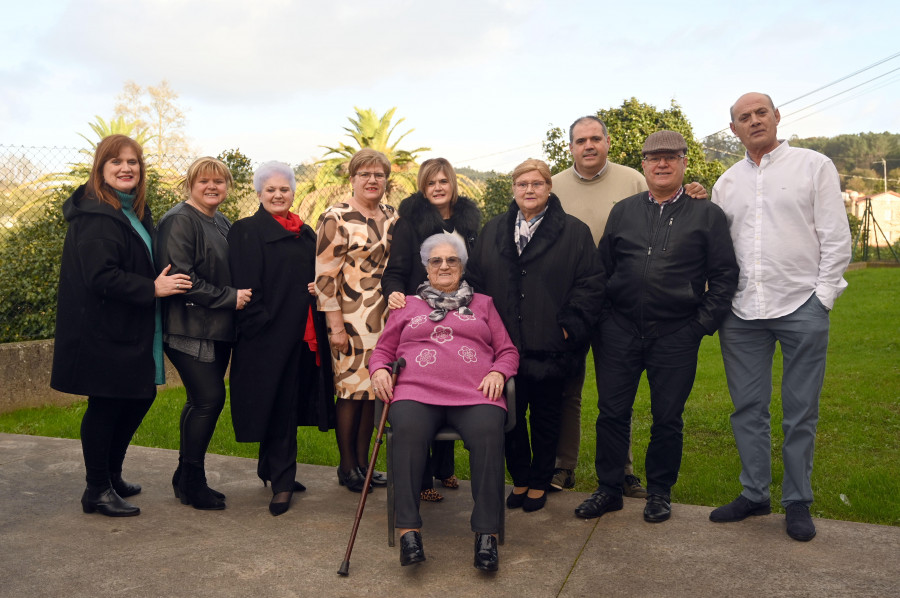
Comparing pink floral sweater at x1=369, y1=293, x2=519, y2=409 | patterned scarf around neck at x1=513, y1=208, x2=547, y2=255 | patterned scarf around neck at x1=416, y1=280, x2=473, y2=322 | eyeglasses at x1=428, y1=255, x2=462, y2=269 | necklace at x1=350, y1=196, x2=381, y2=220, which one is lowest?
pink floral sweater at x1=369, y1=293, x2=519, y2=409

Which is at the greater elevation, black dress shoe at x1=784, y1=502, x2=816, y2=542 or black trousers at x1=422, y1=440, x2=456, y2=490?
black trousers at x1=422, y1=440, x2=456, y2=490

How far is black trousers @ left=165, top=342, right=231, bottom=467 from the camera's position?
4094 mm

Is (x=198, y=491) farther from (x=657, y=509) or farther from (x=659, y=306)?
(x=659, y=306)

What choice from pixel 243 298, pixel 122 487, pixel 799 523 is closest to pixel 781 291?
pixel 799 523

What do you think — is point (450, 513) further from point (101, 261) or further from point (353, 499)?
point (101, 261)

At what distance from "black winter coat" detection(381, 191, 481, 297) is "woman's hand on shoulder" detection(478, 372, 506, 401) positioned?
0.82m

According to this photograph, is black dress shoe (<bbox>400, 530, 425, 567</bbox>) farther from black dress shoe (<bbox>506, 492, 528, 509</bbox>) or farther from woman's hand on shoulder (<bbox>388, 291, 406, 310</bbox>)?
woman's hand on shoulder (<bbox>388, 291, 406, 310</bbox>)

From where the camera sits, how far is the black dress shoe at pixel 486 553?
3.28 m

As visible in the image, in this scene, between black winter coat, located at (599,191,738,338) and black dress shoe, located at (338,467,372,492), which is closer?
black winter coat, located at (599,191,738,338)

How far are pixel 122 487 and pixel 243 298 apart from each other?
4.46ft

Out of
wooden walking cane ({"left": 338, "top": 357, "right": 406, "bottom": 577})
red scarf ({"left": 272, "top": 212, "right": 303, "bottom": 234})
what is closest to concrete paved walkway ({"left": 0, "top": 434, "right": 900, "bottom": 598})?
wooden walking cane ({"left": 338, "top": 357, "right": 406, "bottom": 577})

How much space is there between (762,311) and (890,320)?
9.53 meters

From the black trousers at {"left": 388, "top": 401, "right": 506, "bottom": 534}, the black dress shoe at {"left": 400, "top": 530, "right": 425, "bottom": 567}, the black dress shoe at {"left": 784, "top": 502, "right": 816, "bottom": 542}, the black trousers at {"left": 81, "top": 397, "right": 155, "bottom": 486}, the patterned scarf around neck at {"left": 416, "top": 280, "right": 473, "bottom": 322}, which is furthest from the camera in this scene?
A: the black trousers at {"left": 81, "top": 397, "right": 155, "bottom": 486}

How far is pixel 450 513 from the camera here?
412 cm
